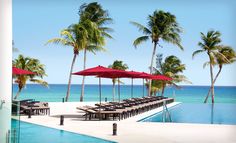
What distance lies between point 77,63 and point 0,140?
221 feet

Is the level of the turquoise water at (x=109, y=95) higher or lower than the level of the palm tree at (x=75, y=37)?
lower

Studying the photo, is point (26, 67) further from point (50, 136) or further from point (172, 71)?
point (50, 136)

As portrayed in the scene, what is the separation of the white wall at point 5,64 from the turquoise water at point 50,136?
3.26 metres

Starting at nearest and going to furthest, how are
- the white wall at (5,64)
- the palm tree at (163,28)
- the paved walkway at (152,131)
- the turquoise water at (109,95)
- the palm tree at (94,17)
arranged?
the white wall at (5,64) → the paved walkway at (152,131) → the palm tree at (163,28) → the palm tree at (94,17) → the turquoise water at (109,95)

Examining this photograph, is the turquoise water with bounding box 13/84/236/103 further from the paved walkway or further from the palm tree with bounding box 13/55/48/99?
the paved walkway

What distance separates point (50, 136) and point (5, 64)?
13.9ft

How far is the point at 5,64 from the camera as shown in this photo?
7027 millimetres

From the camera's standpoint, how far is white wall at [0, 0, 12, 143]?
22.3ft

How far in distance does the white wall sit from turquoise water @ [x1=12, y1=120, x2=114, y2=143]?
3263 mm

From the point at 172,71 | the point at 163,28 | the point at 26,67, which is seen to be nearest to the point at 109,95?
the point at 172,71

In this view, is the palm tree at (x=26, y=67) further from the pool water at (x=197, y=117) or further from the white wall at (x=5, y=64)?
the white wall at (x=5, y=64)

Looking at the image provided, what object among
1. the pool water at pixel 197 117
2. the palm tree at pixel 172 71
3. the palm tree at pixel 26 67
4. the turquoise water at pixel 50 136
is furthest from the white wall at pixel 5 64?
the palm tree at pixel 172 71

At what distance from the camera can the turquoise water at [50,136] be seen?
10.1m

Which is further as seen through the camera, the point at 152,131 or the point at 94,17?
the point at 94,17
